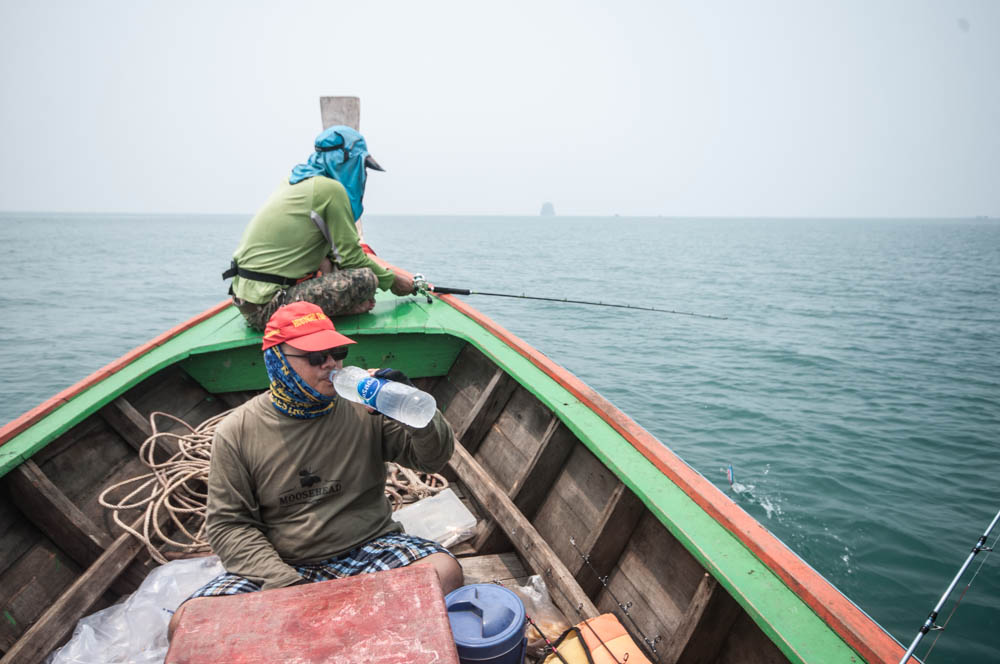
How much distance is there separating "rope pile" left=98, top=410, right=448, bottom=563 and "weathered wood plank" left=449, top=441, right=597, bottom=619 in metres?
0.23

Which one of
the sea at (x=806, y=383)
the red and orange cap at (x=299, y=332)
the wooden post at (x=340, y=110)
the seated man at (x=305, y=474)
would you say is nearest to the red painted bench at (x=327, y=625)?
the seated man at (x=305, y=474)

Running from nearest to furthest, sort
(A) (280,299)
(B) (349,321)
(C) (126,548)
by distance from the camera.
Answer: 1. (C) (126,548)
2. (A) (280,299)
3. (B) (349,321)

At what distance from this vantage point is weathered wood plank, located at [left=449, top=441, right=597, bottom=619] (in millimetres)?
2592

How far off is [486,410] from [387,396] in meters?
2.30

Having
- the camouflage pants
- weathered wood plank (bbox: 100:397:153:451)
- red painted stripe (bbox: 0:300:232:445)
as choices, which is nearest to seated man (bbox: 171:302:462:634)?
red painted stripe (bbox: 0:300:232:445)

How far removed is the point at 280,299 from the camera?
13.6ft

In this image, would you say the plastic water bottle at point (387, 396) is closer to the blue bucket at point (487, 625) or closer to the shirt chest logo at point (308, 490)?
the shirt chest logo at point (308, 490)

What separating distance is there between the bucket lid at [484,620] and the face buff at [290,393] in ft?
2.84

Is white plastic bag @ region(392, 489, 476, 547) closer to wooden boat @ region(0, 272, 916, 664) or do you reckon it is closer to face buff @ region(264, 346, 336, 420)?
wooden boat @ region(0, 272, 916, 664)

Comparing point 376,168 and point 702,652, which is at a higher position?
point 376,168

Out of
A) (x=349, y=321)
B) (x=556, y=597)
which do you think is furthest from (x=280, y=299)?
(x=556, y=597)

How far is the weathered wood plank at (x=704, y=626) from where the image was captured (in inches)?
84.2

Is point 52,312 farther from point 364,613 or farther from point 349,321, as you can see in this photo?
point 364,613

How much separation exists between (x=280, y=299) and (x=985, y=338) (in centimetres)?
1862
